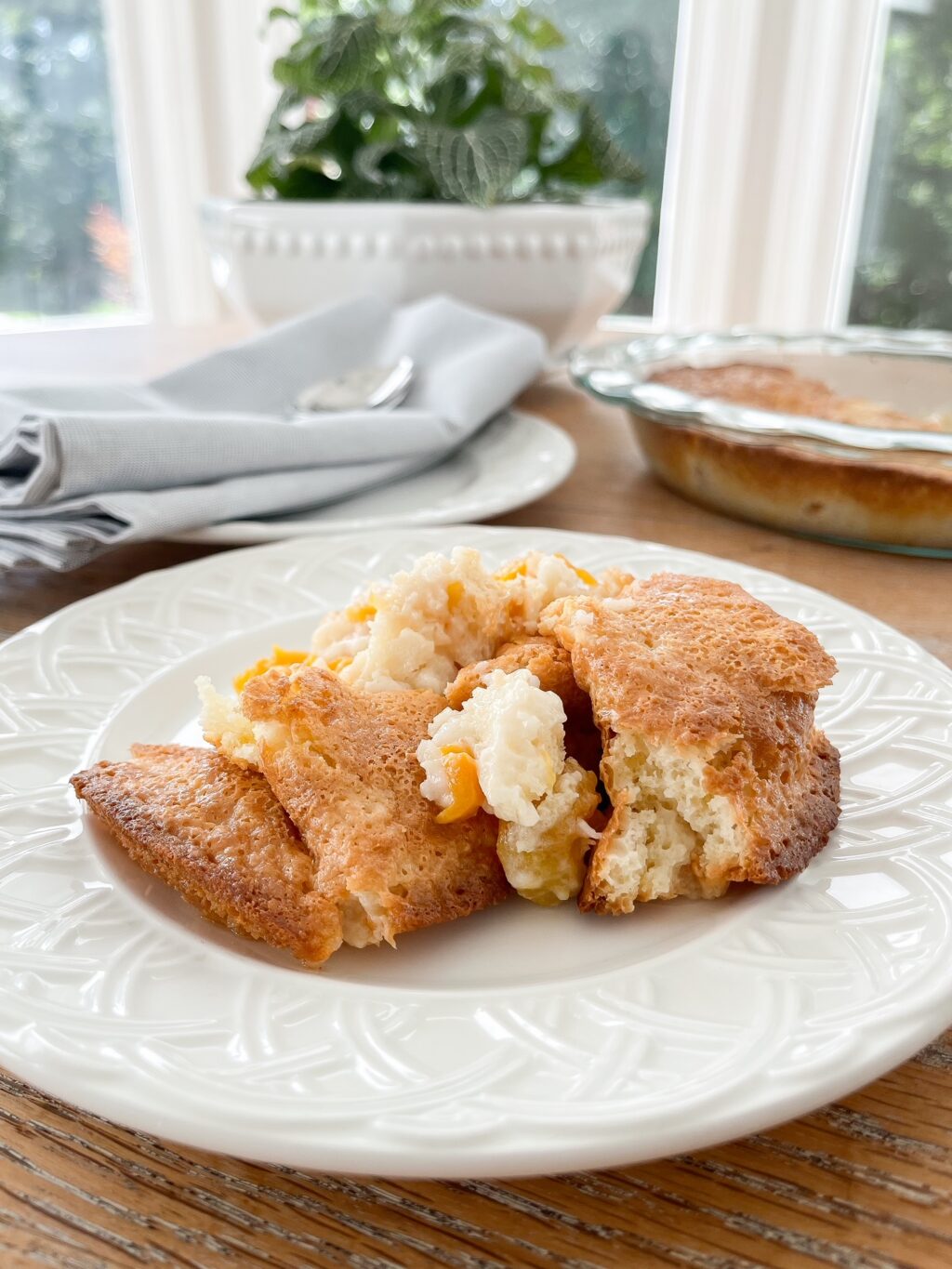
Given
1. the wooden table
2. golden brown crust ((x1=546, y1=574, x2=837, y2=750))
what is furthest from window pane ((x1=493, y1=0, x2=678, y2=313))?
the wooden table

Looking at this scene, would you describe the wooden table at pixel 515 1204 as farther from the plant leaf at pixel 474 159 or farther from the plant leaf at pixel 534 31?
the plant leaf at pixel 534 31

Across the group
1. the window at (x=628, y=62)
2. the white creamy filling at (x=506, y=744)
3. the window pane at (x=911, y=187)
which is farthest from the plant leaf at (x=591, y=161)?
the window pane at (x=911, y=187)

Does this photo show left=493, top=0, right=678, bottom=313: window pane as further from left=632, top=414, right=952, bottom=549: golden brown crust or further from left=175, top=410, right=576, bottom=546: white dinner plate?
left=632, top=414, right=952, bottom=549: golden brown crust

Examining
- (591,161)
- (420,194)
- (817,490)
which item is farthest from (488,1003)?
(591,161)

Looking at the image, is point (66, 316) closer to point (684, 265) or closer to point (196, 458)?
point (684, 265)

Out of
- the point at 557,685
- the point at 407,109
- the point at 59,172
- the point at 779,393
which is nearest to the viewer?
the point at 557,685

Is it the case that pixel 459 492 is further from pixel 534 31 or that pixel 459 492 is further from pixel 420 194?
pixel 534 31
